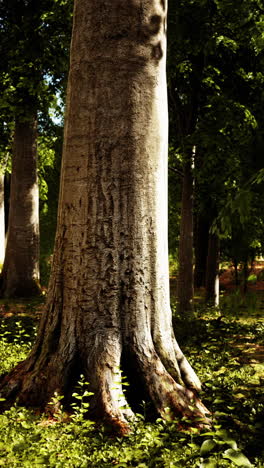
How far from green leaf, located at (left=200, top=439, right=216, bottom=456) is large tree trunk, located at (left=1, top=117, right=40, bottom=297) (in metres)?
7.70

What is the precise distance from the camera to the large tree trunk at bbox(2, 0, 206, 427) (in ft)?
11.7

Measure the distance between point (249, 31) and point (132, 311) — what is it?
6133 millimetres

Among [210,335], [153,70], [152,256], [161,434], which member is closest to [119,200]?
[152,256]

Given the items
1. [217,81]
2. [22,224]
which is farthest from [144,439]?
[217,81]

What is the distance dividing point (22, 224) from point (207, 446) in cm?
794

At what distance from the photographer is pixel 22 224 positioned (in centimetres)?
998

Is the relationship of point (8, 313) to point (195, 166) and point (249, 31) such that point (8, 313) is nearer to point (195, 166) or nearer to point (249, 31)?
point (195, 166)

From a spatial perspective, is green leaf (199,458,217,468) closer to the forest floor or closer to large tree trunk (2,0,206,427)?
the forest floor

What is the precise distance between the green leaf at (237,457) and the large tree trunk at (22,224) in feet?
25.6

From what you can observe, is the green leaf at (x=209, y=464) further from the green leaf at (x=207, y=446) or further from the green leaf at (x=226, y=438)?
the green leaf at (x=226, y=438)

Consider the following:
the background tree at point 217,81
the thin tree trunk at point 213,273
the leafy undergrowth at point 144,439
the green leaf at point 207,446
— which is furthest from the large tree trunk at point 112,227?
the thin tree trunk at point 213,273

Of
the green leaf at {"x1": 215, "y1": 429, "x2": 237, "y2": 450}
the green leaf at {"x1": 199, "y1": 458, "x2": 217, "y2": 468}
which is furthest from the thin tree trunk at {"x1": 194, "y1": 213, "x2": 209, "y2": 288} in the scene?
the green leaf at {"x1": 199, "y1": 458, "x2": 217, "y2": 468}

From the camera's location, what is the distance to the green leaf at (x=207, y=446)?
2900 millimetres

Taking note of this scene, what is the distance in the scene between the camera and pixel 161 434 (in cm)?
316
